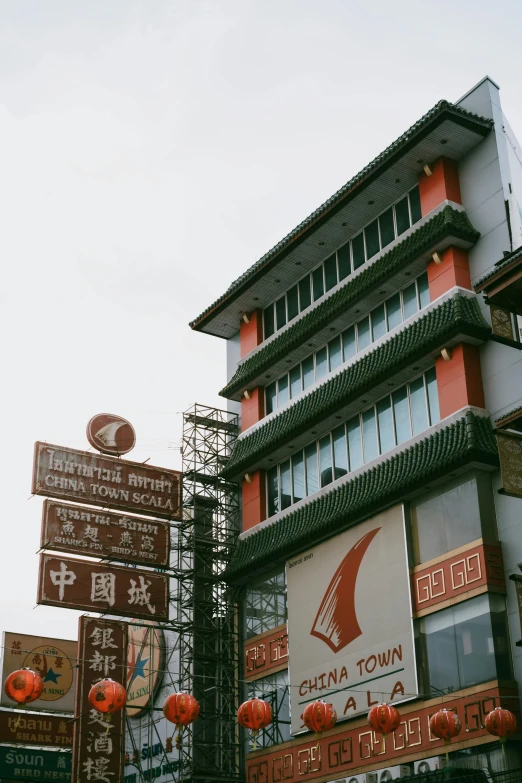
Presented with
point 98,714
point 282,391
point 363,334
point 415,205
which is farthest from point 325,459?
point 98,714

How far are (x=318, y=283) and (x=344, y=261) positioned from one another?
1.50 m

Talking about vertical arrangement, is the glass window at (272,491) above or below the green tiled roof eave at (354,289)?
below

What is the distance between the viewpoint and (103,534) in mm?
32969

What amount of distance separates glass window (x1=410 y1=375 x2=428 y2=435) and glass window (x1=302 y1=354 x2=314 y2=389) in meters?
5.44

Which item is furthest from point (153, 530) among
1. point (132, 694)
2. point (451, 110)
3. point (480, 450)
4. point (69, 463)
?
point (451, 110)

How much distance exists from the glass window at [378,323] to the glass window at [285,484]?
5.54 meters

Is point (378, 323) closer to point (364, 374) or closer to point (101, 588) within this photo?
point (364, 374)

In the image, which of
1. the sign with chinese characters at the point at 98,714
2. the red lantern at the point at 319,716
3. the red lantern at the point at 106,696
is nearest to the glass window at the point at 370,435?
the red lantern at the point at 319,716

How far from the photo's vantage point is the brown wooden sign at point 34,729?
35406mm

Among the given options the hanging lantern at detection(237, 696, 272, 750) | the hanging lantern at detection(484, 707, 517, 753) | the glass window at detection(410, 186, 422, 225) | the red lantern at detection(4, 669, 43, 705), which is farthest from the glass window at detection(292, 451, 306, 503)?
the red lantern at detection(4, 669, 43, 705)

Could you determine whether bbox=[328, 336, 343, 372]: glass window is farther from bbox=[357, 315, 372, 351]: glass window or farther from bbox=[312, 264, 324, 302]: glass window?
bbox=[312, 264, 324, 302]: glass window

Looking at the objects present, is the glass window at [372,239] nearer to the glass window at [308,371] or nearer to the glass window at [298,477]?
the glass window at [308,371]

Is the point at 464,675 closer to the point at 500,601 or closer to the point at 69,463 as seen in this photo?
the point at 500,601

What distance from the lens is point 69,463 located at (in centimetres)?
3344
